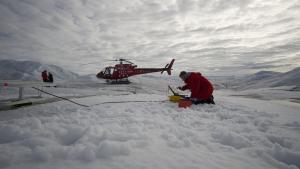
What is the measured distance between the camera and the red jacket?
726 centimetres

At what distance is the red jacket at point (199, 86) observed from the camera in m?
7.26

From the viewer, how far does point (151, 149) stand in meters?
2.51

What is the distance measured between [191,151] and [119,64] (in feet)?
86.8

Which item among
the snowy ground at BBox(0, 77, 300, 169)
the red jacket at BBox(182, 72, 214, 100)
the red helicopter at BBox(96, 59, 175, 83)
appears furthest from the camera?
the red helicopter at BBox(96, 59, 175, 83)

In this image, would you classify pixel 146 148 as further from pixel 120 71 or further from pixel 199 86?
pixel 120 71

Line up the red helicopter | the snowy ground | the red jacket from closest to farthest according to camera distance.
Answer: the snowy ground < the red jacket < the red helicopter

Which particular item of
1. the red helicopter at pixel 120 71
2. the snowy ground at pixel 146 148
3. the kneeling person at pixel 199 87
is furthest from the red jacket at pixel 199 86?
the red helicopter at pixel 120 71

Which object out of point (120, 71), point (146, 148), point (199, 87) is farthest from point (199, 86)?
point (120, 71)

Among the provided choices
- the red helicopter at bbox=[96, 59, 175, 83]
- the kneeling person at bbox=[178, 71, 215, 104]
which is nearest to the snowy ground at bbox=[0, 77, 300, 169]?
the kneeling person at bbox=[178, 71, 215, 104]

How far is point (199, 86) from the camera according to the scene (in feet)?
23.8

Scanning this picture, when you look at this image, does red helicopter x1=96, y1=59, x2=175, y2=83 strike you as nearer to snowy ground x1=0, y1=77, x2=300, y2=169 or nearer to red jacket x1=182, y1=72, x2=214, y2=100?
red jacket x1=182, y1=72, x2=214, y2=100

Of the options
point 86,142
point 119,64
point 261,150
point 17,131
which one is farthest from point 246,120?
point 119,64

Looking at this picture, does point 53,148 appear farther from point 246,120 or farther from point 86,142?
point 246,120

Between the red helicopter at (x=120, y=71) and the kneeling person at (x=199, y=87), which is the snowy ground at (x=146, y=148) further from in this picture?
the red helicopter at (x=120, y=71)
